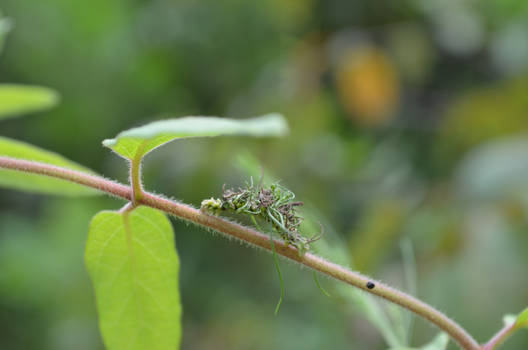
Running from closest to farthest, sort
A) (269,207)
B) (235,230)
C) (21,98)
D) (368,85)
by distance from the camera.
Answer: (235,230) → (269,207) → (21,98) → (368,85)

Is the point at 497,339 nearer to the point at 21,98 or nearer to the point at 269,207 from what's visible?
the point at 269,207

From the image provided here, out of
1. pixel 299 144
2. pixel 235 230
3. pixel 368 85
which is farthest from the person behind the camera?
pixel 368 85

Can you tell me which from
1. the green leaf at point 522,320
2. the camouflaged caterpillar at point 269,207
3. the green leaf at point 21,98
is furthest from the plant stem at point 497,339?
the green leaf at point 21,98

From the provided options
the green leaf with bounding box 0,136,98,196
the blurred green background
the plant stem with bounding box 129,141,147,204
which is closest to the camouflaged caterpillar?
the plant stem with bounding box 129,141,147,204

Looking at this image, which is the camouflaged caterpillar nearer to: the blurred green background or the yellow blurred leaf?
the blurred green background

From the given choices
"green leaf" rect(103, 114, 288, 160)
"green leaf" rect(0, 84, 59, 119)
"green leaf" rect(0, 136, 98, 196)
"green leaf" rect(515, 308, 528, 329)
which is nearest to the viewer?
"green leaf" rect(103, 114, 288, 160)

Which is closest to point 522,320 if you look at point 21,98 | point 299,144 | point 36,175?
point 36,175

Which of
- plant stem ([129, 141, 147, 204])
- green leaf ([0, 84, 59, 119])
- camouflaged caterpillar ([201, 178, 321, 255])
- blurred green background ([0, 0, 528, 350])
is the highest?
plant stem ([129, 141, 147, 204])
